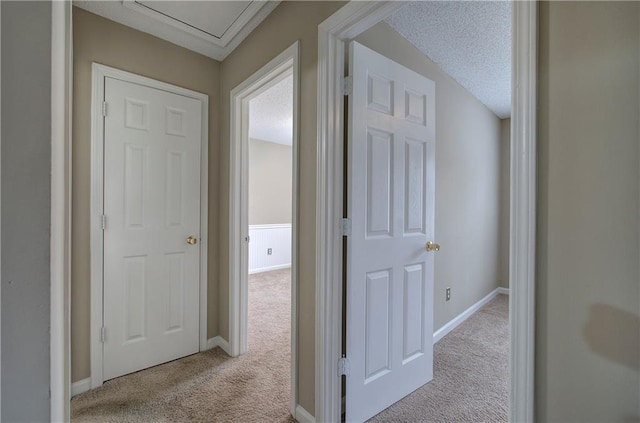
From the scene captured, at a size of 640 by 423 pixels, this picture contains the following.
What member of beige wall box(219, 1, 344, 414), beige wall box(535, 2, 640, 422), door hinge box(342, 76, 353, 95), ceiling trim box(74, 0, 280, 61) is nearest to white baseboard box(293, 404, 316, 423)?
beige wall box(219, 1, 344, 414)

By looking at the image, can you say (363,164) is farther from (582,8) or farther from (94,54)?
(94,54)

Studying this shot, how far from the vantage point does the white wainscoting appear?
5105mm

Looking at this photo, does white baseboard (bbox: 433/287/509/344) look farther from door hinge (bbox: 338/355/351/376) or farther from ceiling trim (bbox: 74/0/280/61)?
ceiling trim (bbox: 74/0/280/61)

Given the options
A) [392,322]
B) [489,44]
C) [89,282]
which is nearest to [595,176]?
[392,322]

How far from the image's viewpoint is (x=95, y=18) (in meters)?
1.82

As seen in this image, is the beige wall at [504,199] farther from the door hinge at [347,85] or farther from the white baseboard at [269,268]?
the white baseboard at [269,268]

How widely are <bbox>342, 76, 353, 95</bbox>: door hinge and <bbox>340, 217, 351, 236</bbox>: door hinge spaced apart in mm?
650

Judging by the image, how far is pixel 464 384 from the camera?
6.21 feet

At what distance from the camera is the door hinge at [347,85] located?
4.70ft

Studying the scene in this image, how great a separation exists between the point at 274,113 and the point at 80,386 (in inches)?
134

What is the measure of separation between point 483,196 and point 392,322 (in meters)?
2.47

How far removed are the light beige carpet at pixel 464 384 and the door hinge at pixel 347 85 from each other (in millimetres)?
1784

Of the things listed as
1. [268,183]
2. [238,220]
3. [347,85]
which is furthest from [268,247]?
[347,85]

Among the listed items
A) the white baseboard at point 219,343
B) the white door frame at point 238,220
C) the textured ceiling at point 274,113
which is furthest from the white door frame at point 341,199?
the textured ceiling at point 274,113
